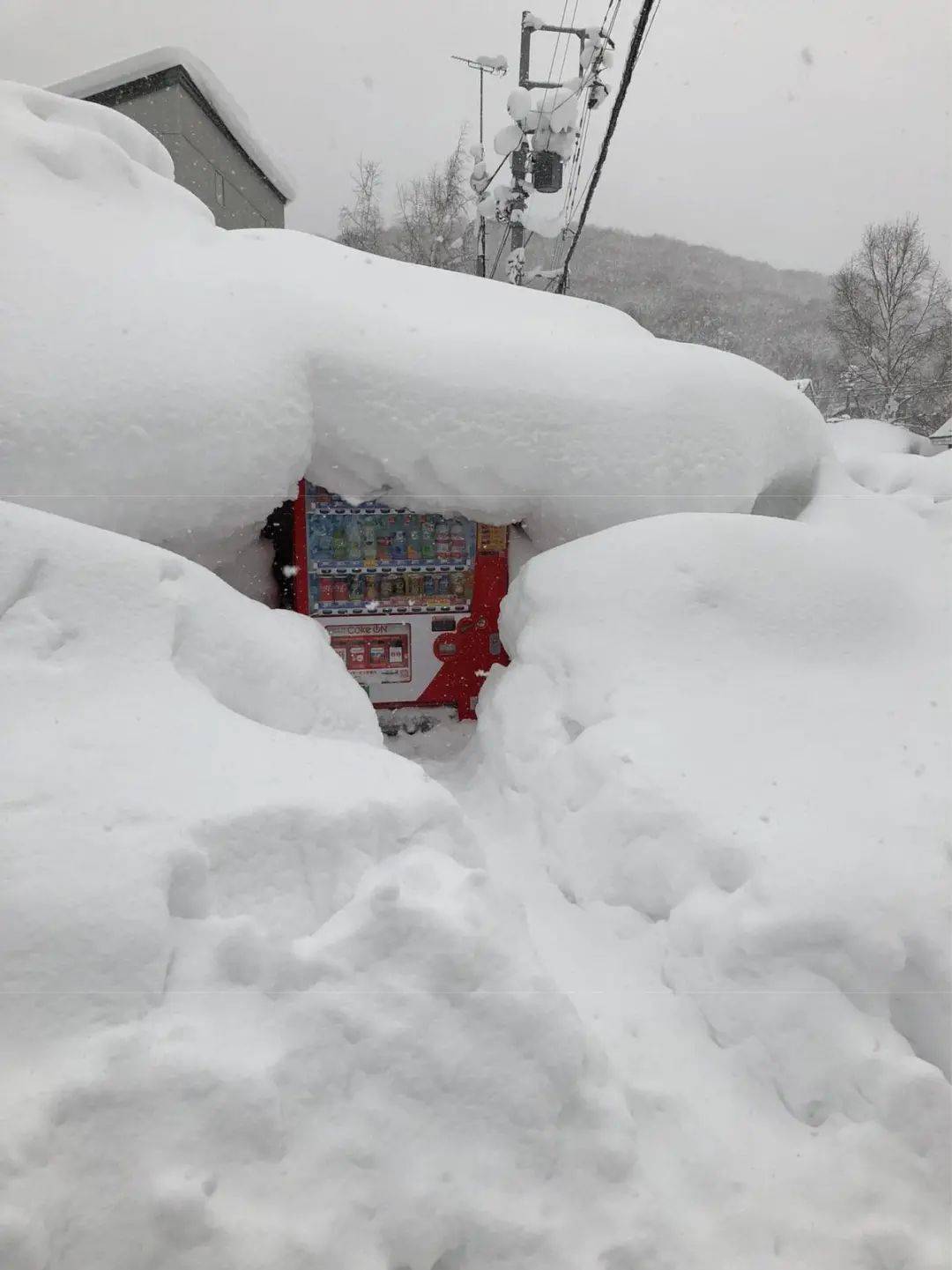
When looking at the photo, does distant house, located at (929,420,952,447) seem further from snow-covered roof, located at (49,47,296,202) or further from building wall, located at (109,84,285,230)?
snow-covered roof, located at (49,47,296,202)

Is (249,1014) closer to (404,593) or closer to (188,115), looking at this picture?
(404,593)

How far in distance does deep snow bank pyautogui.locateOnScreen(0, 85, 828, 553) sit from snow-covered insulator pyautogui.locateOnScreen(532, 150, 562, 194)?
680 centimetres

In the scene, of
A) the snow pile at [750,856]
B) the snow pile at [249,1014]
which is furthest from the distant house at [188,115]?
the snow pile at [249,1014]

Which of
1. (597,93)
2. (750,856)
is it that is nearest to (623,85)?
(597,93)

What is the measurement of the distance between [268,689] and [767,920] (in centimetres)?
223

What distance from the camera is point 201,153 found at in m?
10.2

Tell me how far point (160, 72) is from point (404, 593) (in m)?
8.80

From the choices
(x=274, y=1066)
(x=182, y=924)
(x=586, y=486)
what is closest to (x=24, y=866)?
(x=182, y=924)

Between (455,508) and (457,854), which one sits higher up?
(455,508)

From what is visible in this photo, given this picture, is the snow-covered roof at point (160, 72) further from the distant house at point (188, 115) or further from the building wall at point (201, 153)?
the building wall at point (201, 153)

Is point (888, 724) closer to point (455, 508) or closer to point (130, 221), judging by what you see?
point (455, 508)

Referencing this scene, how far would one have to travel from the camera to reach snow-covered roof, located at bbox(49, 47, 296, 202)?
911 cm

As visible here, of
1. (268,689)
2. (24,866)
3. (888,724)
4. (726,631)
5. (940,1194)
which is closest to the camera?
(24,866)

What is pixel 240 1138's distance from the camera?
177 cm
